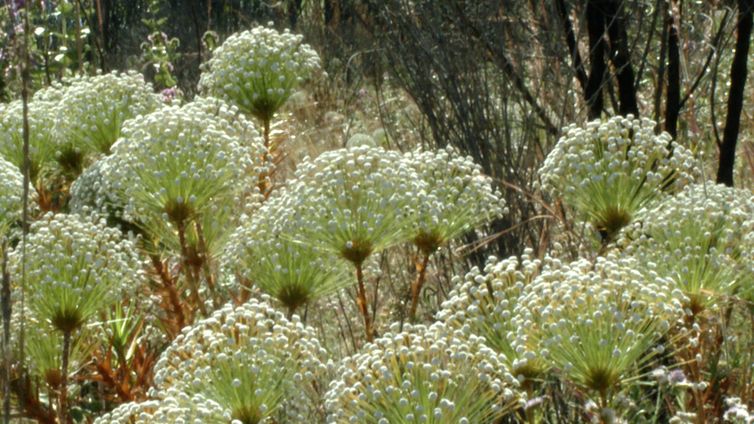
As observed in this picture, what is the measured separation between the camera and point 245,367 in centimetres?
176

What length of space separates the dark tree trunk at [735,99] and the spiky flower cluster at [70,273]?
1.97m

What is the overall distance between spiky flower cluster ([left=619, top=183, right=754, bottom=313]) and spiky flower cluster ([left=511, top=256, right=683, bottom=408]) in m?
0.20

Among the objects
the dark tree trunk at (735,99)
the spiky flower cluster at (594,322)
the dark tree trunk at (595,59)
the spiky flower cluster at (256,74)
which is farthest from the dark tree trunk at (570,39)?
the spiky flower cluster at (594,322)

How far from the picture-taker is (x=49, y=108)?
3.00 m

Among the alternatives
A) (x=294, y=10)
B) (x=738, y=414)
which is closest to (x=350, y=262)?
(x=738, y=414)

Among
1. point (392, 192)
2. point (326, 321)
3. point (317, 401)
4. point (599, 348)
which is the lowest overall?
point (326, 321)

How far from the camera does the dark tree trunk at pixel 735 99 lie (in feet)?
11.6

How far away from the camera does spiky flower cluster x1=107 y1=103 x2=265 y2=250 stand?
7.22 feet

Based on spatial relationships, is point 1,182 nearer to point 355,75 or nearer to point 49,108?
point 49,108

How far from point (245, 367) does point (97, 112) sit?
1.20m

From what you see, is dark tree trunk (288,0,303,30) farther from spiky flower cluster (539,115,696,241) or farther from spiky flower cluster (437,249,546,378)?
spiky flower cluster (437,249,546,378)

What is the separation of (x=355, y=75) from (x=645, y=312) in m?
6.15

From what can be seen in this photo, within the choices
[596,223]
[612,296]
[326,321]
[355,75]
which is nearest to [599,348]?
[612,296]

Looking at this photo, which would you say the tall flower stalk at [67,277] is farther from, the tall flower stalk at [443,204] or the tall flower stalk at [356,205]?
the tall flower stalk at [443,204]
